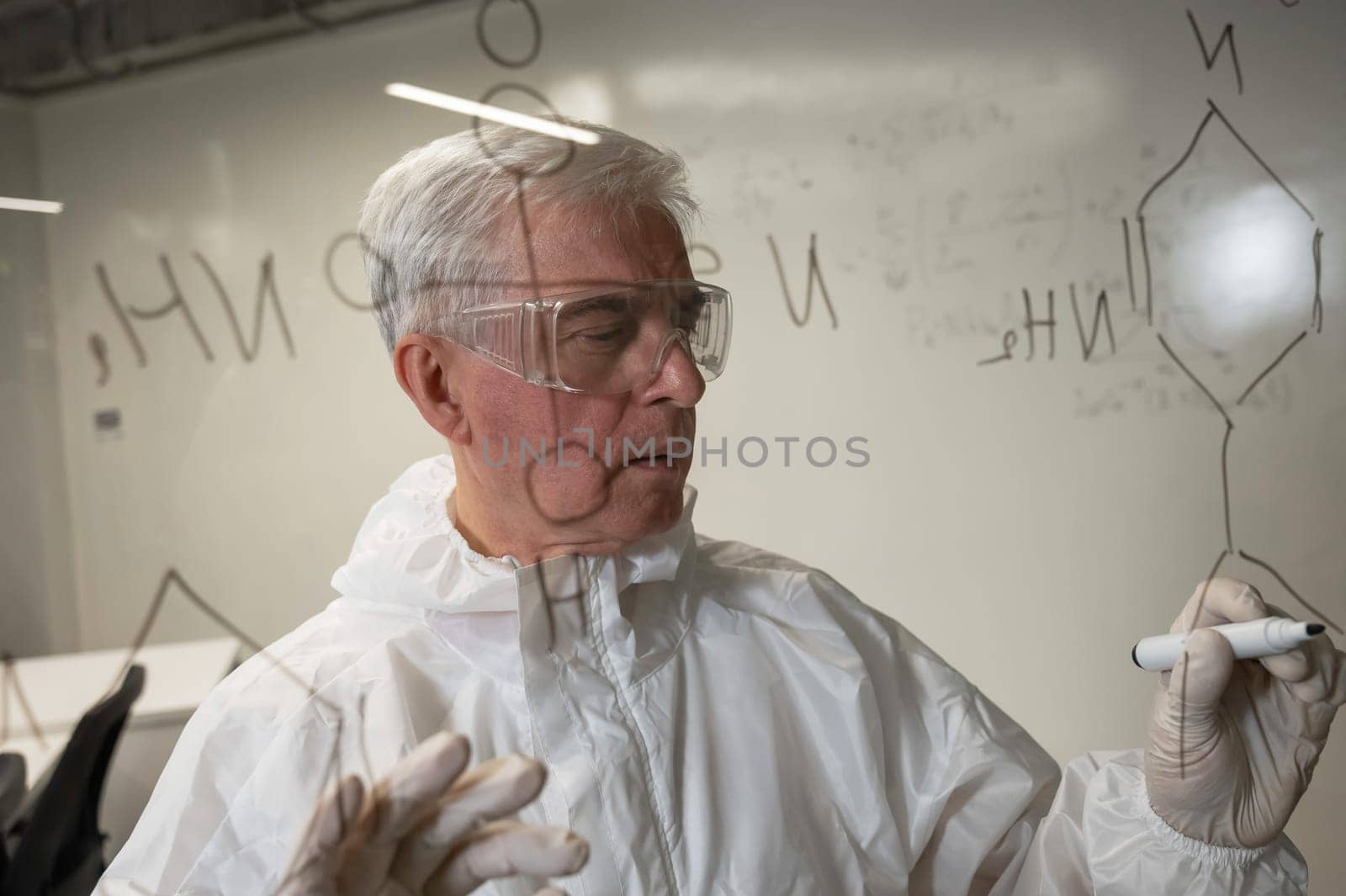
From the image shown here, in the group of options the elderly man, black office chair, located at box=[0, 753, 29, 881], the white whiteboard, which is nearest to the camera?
black office chair, located at box=[0, 753, 29, 881]

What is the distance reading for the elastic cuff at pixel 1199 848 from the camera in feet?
1.69

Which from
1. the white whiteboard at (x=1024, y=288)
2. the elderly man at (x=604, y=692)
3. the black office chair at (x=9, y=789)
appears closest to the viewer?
the black office chair at (x=9, y=789)

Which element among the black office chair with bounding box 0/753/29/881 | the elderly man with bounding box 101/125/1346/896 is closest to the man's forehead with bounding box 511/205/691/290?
the elderly man with bounding box 101/125/1346/896

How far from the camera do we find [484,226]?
16.2 inches

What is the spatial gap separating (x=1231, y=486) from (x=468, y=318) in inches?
17.6

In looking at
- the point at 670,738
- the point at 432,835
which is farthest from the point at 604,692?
the point at 432,835

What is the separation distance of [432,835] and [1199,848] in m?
0.45

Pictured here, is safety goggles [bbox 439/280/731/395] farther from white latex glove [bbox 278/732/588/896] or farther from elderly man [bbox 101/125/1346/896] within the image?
white latex glove [bbox 278/732/588/896]

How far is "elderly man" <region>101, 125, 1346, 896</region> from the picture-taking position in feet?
1.30

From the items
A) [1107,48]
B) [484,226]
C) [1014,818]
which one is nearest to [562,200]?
[484,226]

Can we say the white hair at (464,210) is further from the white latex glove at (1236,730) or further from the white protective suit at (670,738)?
the white latex glove at (1236,730)

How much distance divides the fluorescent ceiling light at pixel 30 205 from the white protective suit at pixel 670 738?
183mm

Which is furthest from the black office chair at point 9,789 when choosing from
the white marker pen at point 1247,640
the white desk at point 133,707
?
the white marker pen at point 1247,640

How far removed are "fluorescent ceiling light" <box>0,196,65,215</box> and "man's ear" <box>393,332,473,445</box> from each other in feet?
0.42
